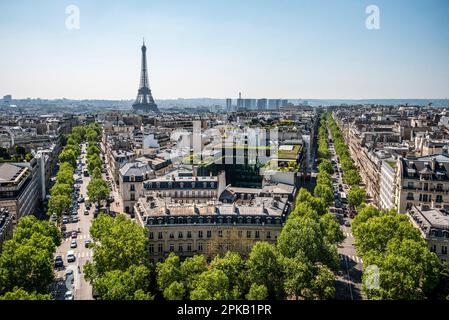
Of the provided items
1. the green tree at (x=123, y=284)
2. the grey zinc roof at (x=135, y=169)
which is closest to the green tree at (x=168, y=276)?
the green tree at (x=123, y=284)

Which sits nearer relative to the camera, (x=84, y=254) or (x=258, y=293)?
(x=258, y=293)

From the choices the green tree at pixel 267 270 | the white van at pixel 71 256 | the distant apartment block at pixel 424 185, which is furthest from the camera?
the distant apartment block at pixel 424 185

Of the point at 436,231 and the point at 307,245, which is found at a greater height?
the point at 436,231

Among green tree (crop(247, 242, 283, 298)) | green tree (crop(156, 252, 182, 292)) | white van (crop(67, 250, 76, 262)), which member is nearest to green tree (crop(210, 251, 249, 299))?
green tree (crop(247, 242, 283, 298))

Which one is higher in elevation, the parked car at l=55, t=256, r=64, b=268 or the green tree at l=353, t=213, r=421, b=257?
the green tree at l=353, t=213, r=421, b=257

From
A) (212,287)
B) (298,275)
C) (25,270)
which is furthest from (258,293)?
(25,270)

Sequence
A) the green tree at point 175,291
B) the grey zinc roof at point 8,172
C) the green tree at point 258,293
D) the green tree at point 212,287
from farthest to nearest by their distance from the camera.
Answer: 1. the grey zinc roof at point 8,172
2. the green tree at point 175,291
3. the green tree at point 258,293
4. the green tree at point 212,287

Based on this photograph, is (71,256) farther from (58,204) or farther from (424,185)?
(424,185)

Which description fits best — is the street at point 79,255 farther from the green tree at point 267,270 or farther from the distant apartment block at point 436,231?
the distant apartment block at point 436,231

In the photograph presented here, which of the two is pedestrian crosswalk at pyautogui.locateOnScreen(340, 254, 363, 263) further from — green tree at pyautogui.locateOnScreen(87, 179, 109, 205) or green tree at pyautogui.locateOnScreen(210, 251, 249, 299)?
green tree at pyautogui.locateOnScreen(87, 179, 109, 205)

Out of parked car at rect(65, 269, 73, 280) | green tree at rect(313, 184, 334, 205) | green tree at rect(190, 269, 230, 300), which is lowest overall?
parked car at rect(65, 269, 73, 280)
